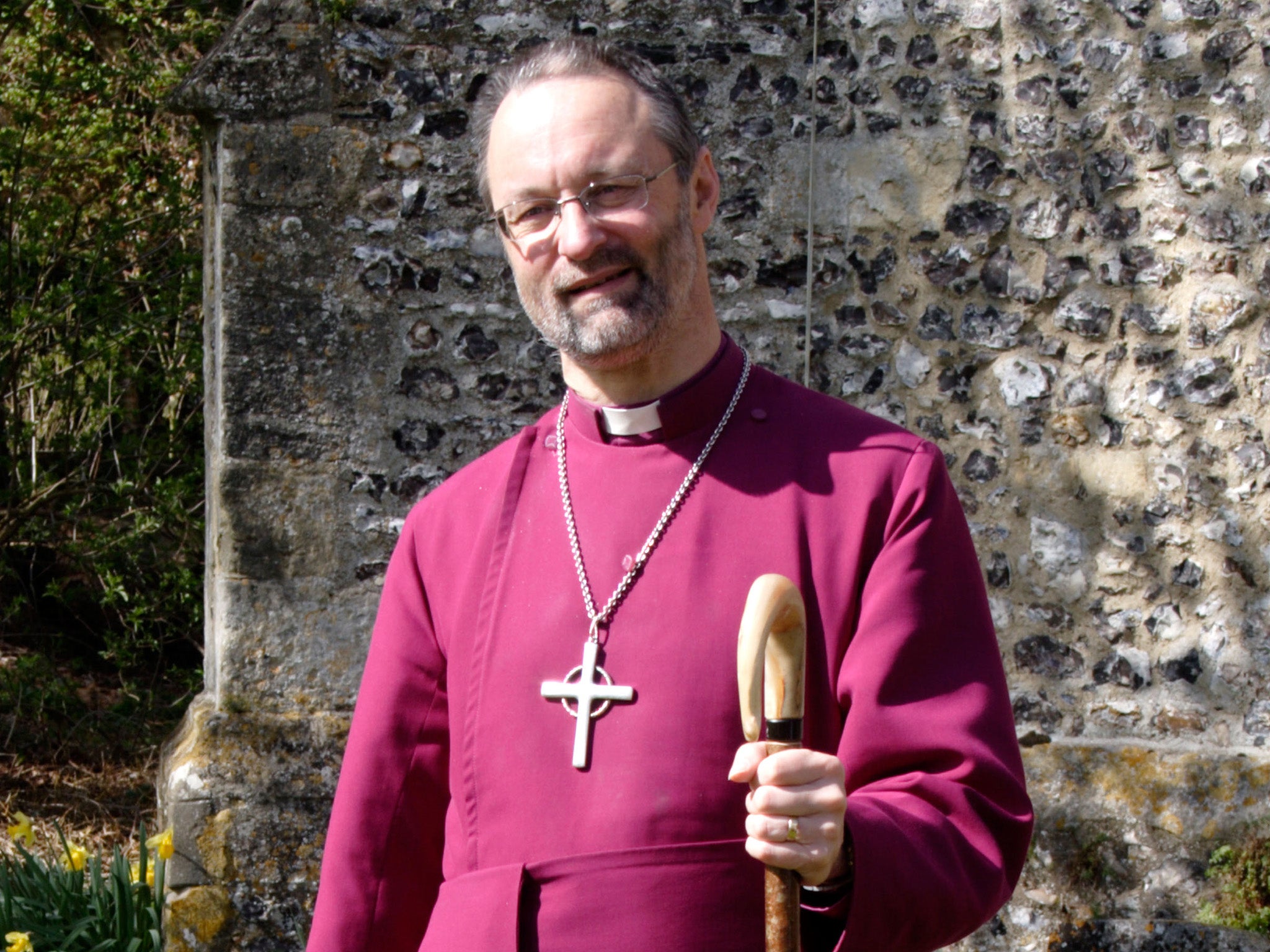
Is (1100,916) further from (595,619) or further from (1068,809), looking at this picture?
(595,619)

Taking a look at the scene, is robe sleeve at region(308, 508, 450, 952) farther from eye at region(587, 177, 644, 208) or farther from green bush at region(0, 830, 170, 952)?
green bush at region(0, 830, 170, 952)

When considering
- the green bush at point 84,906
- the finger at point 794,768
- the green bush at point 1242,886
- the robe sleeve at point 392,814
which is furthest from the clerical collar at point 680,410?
the green bush at point 84,906

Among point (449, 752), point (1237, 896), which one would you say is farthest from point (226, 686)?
point (1237, 896)

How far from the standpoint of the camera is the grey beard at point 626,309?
80.3 inches

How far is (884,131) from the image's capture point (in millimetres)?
4082

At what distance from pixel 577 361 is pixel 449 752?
60cm

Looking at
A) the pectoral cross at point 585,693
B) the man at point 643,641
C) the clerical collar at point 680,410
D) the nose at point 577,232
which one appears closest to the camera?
the man at point 643,641

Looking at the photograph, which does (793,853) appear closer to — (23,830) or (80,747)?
(23,830)

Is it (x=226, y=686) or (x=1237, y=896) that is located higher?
(x=226, y=686)

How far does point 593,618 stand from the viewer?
1.99 metres

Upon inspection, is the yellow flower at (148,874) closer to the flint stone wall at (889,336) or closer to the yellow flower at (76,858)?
the yellow flower at (76,858)

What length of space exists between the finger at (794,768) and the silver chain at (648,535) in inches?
19.9

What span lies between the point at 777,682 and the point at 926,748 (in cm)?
33

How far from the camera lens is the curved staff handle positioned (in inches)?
58.9
